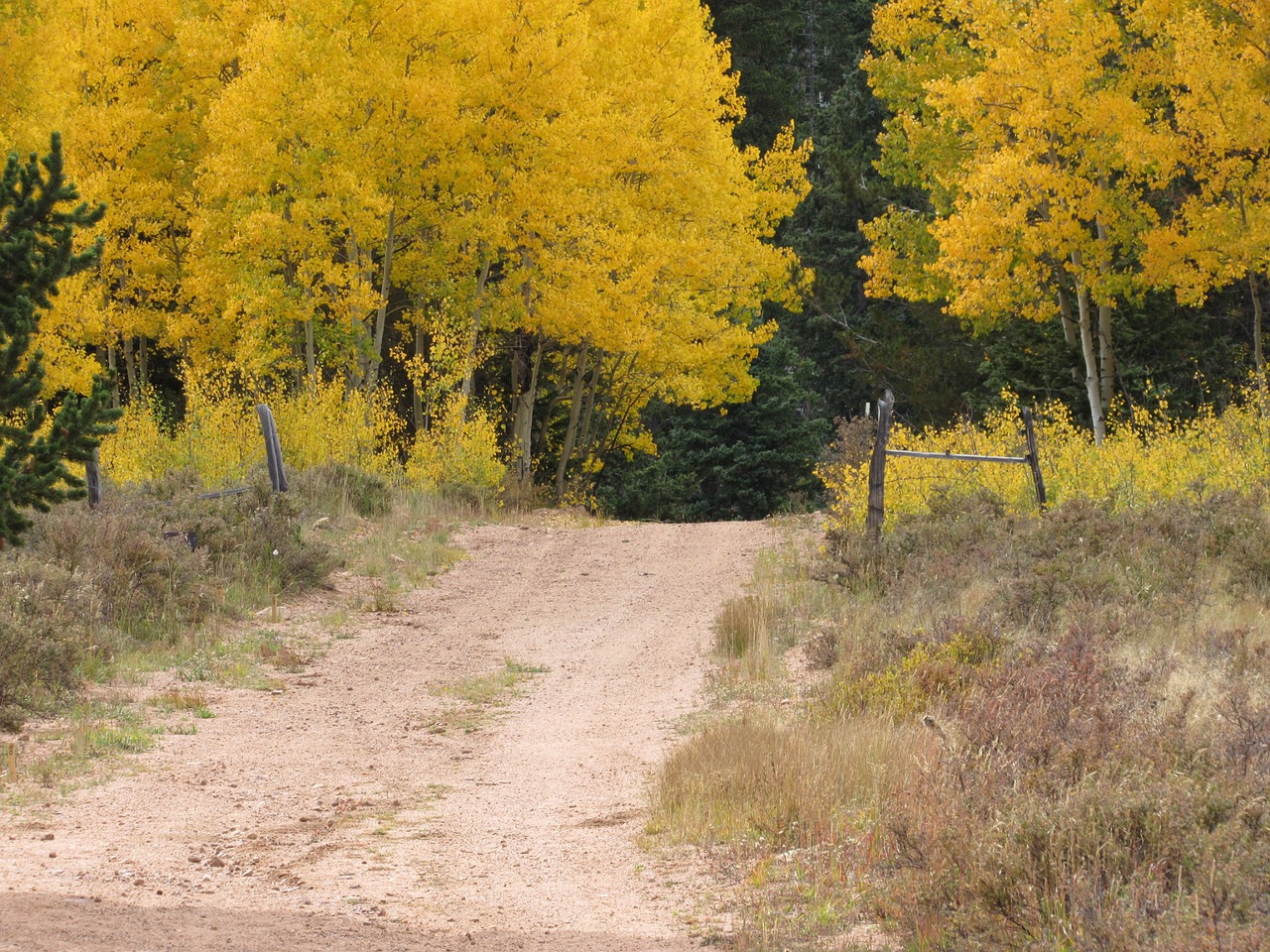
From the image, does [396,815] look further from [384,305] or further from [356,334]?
[384,305]

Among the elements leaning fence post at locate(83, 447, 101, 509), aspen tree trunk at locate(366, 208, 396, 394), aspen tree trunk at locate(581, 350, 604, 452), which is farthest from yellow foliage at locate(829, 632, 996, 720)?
aspen tree trunk at locate(581, 350, 604, 452)

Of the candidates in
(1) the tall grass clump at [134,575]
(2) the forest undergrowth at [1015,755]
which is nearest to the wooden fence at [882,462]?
(2) the forest undergrowth at [1015,755]

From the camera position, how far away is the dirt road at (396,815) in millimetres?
5871

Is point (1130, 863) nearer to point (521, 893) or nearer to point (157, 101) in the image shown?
point (521, 893)

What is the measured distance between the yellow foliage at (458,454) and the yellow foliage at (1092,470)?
261 inches

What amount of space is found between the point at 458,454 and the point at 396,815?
1470cm

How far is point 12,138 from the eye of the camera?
21.4 m

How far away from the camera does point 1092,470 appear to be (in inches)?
624

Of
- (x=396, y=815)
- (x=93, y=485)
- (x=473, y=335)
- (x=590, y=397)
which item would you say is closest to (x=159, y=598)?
(x=93, y=485)

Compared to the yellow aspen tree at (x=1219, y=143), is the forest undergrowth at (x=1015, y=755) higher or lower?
lower

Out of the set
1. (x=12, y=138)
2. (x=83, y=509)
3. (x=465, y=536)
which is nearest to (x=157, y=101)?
(x=12, y=138)

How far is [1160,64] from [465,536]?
12.0 meters

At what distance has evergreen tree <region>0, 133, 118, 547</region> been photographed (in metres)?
7.71

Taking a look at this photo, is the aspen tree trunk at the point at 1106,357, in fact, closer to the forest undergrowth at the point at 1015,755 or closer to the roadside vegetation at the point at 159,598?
the forest undergrowth at the point at 1015,755
